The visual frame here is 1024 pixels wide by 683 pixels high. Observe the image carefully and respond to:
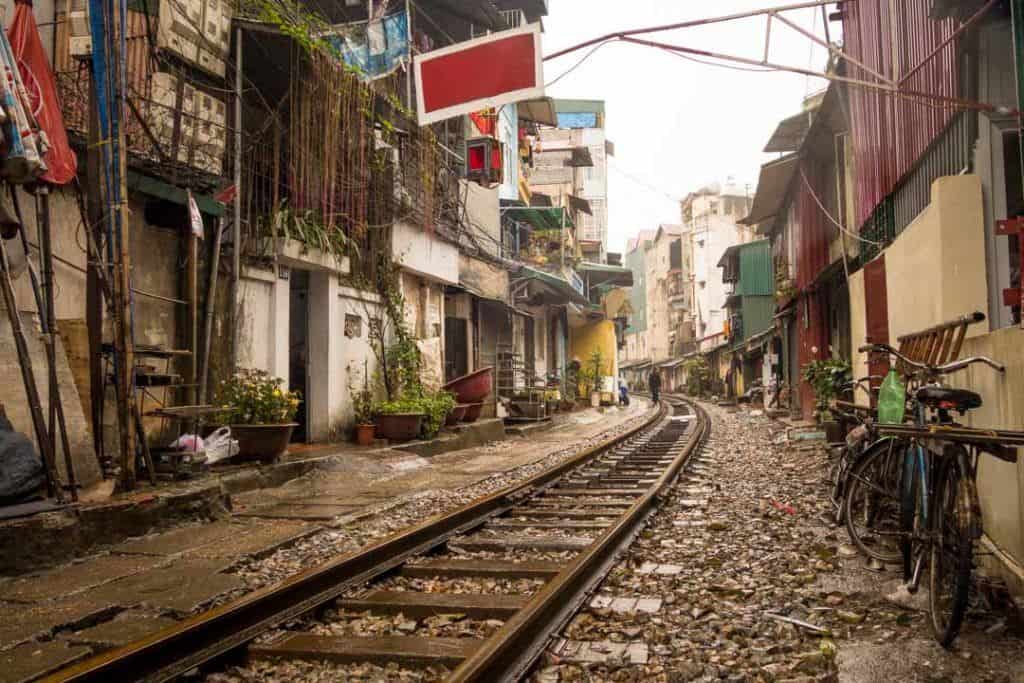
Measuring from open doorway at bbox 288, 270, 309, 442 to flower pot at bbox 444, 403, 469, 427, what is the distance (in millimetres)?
2963

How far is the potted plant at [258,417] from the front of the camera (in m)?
8.75

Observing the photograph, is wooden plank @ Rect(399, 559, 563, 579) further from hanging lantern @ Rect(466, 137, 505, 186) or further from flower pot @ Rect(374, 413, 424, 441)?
hanging lantern @ Rect(466, 137, 505, 186)

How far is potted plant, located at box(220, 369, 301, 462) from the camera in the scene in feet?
28.7

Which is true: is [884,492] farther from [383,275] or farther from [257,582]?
[383,275]

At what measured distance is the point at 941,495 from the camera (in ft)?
12.7

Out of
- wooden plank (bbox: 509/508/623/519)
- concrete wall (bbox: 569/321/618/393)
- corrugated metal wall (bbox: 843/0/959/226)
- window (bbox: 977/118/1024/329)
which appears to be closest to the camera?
window (bbox: 977/118/1024/329)

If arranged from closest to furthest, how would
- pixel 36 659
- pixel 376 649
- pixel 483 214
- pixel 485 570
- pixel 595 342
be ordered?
1. pixel 36 659
2. pixel 376 649
3. pixel 485 570
4. pixel 483 214
5. pixel 595 342

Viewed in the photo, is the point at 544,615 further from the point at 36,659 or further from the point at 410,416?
the point at 410,416

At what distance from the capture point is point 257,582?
4.77 m

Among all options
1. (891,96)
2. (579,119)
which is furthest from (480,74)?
(579,119)

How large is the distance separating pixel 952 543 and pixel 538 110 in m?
22.3

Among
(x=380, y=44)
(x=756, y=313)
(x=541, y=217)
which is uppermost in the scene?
(x=380, y=44)

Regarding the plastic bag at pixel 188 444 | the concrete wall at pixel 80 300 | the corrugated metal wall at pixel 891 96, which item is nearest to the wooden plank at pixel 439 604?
the concrete wall at pixel 80 300

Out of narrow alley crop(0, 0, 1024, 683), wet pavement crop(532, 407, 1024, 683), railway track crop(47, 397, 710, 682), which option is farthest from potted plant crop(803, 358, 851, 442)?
wet pavement crop(532, 407, 1024, 683)
